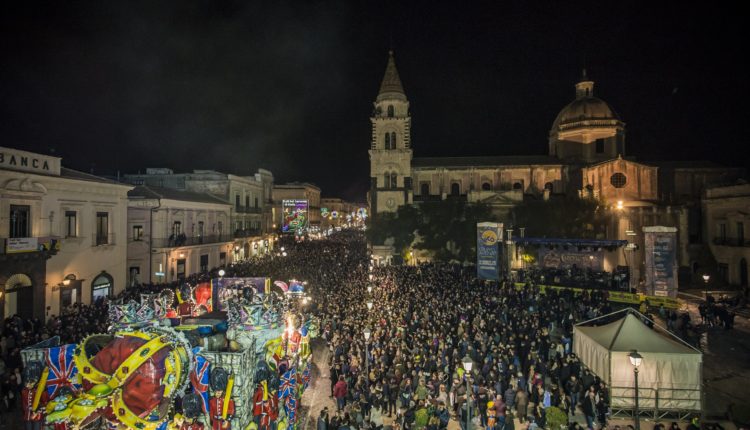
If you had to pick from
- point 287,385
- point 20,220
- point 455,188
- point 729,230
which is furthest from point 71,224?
point 729,230

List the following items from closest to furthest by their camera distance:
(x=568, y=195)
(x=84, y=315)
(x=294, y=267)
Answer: (x=84, y=315) < (x=294, y=267) < (x=568, y=195)

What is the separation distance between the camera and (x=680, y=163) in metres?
44.9

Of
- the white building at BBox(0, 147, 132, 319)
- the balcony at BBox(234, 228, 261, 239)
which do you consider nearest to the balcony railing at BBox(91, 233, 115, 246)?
the white building at BBox(0, 147, 132, 319)

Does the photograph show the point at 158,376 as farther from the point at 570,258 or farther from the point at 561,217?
the point at 561,217

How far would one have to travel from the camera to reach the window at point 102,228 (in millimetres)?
22984

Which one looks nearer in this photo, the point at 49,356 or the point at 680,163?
the point at 49,356

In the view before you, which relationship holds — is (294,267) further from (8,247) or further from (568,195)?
(568,195)

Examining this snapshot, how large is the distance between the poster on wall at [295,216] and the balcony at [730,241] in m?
38.1

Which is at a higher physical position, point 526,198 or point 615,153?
point 615,153

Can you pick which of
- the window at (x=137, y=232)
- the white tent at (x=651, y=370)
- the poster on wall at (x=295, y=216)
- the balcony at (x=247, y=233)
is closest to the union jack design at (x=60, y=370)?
the white tent at (x=651, y=370)

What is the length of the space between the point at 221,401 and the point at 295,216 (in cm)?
3919

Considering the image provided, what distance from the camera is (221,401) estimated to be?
7383mm

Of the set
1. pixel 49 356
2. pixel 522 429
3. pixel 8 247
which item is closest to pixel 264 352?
pixel 49 356

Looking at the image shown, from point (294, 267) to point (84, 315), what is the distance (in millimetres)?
15223
